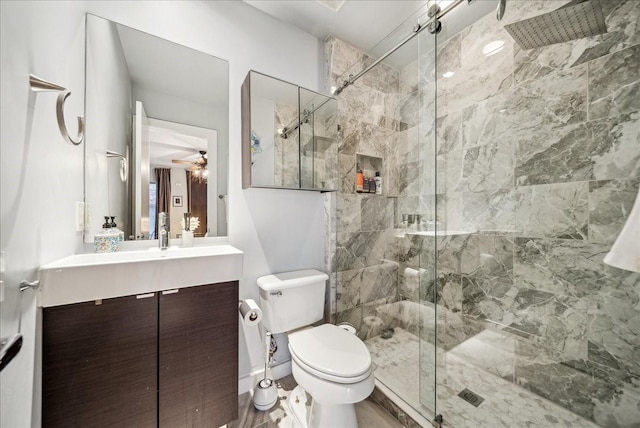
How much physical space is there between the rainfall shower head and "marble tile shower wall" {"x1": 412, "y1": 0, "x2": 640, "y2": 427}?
0.13 ft

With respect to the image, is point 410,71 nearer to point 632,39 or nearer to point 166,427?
point 632,39

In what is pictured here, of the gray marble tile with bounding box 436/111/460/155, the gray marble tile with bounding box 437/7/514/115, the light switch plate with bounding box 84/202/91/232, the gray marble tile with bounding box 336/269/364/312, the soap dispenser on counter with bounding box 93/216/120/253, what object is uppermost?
the gray marble tile with bounding box 437/7/514/115

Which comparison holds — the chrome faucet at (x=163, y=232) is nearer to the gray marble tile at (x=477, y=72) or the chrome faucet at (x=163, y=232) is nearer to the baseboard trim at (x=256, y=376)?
the baseboard trim at (x=256, y=376)

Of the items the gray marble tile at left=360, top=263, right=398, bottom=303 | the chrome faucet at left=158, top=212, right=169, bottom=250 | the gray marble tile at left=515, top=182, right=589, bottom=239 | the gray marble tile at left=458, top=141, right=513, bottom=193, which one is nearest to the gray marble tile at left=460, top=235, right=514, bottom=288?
the gray marble tile at left=515, top=182, right=589, bottom=239

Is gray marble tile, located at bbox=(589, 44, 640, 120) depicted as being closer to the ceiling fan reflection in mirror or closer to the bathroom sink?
the bathroom sink

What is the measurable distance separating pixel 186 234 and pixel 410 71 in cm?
194

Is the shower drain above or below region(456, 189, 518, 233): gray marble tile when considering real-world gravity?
below

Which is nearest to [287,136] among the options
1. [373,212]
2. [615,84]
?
[373,212]

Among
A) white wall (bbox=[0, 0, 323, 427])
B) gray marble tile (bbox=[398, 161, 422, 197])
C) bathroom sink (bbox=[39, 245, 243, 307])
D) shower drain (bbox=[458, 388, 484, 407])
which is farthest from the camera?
gray marble tile (bbox=[398, 161, 422, 197])

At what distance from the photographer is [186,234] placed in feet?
4.46

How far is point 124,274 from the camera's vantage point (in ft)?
2.97

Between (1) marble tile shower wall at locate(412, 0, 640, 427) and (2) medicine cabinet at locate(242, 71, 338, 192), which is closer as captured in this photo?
(1) marble tile shower wall at locate(412, 0, 640, 427)

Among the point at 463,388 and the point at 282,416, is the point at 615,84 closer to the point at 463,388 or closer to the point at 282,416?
the point at 463,388

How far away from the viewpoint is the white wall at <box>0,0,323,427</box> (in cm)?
65
